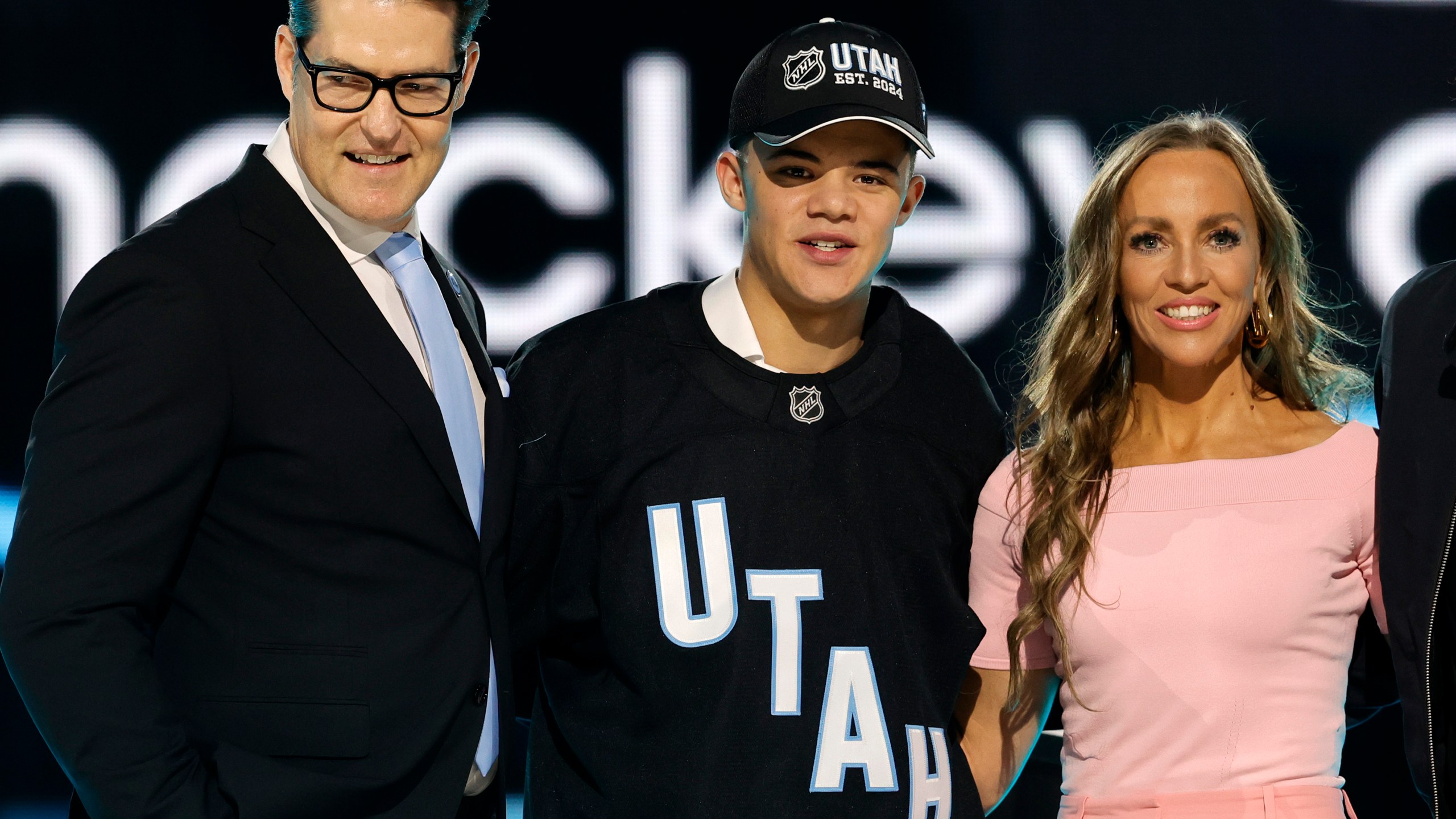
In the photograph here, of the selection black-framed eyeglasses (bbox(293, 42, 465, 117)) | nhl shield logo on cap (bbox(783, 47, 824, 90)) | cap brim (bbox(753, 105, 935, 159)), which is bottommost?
cap brim (bbox(753, 105, 935, 159))

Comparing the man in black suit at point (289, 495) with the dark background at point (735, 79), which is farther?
the dark background at point (735, 79)

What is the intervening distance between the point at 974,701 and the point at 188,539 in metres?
1.31

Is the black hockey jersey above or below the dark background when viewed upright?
below

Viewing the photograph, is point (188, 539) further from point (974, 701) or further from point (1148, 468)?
point (1148, 468)

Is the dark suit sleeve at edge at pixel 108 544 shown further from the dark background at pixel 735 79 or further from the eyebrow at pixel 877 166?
the dark background at pixel 735 79

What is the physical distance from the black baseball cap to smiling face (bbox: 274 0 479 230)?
1.80 feet

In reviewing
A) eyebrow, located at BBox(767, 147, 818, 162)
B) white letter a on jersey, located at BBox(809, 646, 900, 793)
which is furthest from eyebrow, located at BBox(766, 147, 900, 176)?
white letter a on jersey, located at BBox(809, 646, 900, 793)

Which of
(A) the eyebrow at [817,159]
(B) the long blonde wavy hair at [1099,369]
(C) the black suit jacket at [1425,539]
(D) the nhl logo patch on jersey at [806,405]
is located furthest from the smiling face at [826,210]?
(C) the black suit jacket at [1425,539]

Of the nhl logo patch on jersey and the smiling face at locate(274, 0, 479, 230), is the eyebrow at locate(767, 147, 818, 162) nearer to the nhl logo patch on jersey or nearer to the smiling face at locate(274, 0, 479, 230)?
the nhl logo patch on jersey

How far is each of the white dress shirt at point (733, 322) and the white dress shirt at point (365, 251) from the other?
1.68 ft

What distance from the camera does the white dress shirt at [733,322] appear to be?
2.23m

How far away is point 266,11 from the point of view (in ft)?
12.7

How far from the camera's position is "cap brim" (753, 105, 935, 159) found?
2.16 metres

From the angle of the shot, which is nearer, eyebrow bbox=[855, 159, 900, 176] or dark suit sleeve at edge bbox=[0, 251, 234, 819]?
dark suit sleeve at edge bbox=[0, 251, 234, 819]
